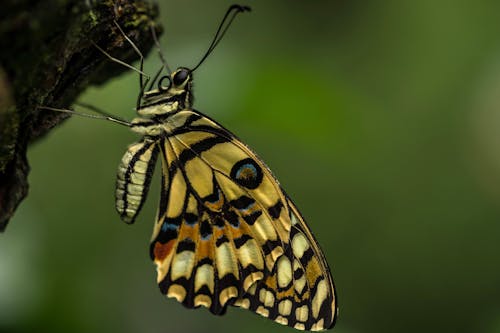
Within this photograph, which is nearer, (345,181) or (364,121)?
(364,121)

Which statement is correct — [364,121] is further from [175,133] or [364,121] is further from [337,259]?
[337,259]

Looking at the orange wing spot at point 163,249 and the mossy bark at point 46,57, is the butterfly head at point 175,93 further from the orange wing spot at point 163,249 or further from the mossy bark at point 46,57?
the orange wing spot at point 163,249

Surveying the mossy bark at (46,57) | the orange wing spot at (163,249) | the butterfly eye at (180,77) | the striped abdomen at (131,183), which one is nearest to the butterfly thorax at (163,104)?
the butterfly eye at (180,77)

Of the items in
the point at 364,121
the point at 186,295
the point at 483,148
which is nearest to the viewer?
the point at 186,295

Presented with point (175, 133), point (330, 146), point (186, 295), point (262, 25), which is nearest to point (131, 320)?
point (186, 295)

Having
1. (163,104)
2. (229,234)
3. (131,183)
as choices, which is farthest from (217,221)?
(163,104)

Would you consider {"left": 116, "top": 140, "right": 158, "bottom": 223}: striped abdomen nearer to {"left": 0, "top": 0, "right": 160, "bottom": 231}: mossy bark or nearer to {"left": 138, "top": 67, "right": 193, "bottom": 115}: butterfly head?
{"left": 138, "top": 67, "right": 193, "bottom": 115}: butterfly head

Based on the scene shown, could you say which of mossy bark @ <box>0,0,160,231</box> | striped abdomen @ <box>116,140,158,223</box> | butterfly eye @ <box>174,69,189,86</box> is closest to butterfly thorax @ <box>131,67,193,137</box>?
butterfly eye @ <box>174,69,189,86</box>
